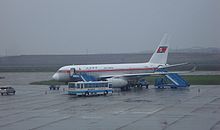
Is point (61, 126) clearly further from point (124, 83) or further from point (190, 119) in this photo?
point (124, 83)

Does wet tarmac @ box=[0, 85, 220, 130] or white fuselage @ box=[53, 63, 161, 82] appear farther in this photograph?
white fuselage @ box=[53, 63, 161, 82]

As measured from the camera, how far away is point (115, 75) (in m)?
65.0

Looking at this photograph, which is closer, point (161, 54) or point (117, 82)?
point (117, 82)

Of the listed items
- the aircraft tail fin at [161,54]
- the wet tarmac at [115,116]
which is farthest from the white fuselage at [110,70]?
the wet tarmac at [115,116]

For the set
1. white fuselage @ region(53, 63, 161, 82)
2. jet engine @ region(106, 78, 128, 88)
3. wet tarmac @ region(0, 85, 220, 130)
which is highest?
white fuselage @ region(53, 63, 161, 82)

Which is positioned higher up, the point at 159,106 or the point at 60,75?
the point at 60,75

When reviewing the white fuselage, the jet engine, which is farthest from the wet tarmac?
the white fuselage

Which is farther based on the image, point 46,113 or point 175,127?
point 46,113

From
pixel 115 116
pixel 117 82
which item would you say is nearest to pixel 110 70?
pixel 117 82

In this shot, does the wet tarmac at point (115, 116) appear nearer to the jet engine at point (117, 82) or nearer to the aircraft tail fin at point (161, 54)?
the jet engine at point (117, 82)

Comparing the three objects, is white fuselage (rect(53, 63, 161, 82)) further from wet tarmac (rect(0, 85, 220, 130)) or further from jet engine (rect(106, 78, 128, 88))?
wet tarmac (rect(0, 85, 220, 130))

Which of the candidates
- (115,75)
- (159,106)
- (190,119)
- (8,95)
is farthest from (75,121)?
(115,75)

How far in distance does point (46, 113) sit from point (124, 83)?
88.9ft

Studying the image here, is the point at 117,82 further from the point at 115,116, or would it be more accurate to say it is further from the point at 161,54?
the point at 115,116
